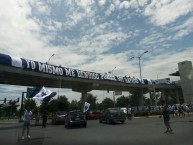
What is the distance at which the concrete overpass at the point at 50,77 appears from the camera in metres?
35.6

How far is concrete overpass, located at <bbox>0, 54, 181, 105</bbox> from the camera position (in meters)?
35.6

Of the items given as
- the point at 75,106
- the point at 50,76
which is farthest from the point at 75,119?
the point at 75,106

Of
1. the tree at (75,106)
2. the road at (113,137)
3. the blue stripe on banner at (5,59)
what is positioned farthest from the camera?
the tree at (75,106)

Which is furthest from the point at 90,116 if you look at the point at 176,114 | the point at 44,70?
the point at 176,114

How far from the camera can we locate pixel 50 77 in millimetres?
42281

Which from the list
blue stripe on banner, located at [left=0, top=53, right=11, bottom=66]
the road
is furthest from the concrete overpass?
the road

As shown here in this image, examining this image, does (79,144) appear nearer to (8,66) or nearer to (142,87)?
(8,66)

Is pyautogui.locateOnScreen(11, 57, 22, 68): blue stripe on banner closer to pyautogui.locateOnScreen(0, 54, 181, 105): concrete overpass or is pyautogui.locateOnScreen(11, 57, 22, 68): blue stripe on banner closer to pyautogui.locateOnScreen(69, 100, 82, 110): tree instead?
pyautogui.locateOnScreen(0, 54, 181, 105): concrete overpass

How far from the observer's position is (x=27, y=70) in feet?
123

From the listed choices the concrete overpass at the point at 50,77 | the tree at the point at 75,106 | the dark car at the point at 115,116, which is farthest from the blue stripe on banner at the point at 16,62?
the tree at the point at 75,106

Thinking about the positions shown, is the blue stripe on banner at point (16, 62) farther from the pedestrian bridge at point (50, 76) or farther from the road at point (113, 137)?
the road at point (113, 137)

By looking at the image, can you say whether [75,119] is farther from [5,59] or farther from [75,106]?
[75,106]

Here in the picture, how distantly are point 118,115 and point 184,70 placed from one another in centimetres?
4812

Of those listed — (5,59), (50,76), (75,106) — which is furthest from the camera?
(75,106)
